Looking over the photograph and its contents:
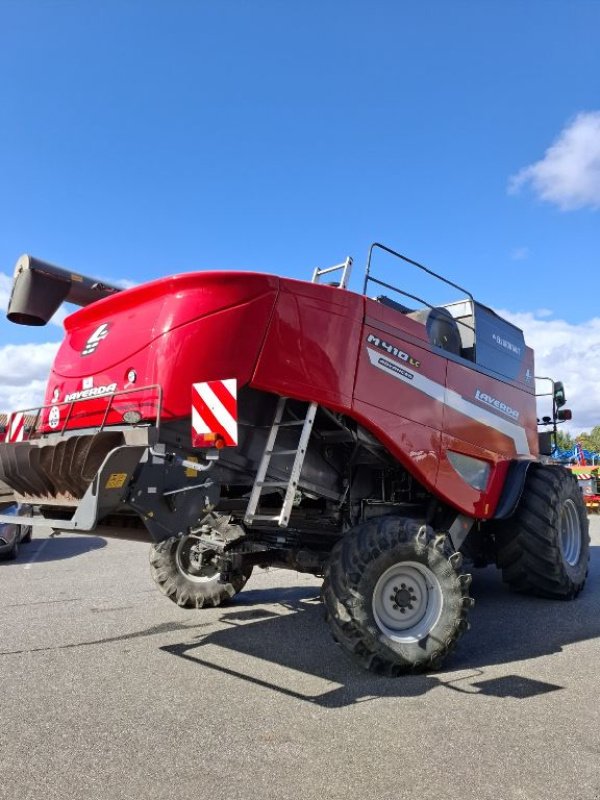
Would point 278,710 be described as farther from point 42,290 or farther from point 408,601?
point 42,290

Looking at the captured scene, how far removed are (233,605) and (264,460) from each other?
2746 mm

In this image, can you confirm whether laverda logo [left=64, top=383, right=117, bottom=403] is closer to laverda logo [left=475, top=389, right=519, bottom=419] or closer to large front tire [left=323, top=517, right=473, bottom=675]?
large front tire [left=323, top=517, right=473, bottom=675]

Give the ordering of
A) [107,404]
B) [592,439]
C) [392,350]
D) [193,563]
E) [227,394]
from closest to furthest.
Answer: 1. [227,394]
2. [107,404]
3. [392,350]
4. [193,563]
5. [592,439]

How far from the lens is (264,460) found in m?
4.57

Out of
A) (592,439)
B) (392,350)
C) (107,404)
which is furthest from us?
(592,439)

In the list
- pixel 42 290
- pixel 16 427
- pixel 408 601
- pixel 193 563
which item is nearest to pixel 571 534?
pixel 408 601

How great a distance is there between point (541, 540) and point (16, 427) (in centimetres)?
517

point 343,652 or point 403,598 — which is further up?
point 403,598

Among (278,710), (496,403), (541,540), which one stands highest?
(496,403)

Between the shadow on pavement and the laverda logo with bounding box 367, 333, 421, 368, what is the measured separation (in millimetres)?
2361

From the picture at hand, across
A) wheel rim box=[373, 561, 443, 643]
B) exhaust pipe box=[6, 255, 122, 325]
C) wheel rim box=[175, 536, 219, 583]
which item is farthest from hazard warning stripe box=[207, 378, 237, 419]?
wheel rim box=[175, 536, 219, 583]

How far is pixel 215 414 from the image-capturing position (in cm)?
412

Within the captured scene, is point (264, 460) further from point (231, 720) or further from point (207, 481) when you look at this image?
point (231, 720)

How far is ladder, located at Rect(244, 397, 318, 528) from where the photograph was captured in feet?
14.5
